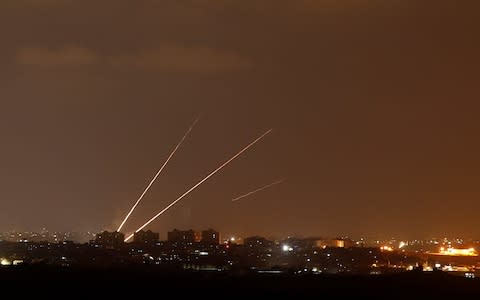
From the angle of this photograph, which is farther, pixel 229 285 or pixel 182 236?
pixel 182 236

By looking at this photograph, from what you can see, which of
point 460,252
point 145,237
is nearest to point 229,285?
point 145,237

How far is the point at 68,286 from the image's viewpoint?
117 ft

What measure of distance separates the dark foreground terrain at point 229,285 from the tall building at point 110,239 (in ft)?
169

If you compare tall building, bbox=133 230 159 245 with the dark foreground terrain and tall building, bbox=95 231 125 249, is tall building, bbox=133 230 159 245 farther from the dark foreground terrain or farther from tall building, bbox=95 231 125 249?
the dark foreground terrain

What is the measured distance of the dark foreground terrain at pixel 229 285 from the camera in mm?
34781

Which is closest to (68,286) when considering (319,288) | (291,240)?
(319,288)

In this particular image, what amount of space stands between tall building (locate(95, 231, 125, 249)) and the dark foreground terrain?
5158cm

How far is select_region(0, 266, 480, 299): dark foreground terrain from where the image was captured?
34781mm

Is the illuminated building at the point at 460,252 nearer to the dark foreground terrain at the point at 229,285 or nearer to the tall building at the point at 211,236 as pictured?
the tall building at the point at 211,236

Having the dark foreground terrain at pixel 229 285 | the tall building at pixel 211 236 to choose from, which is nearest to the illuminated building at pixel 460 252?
the tall building at pixel 211 236

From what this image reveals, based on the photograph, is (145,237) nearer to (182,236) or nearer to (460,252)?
(182,236)

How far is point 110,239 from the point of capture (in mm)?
99688

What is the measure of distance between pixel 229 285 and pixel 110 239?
204ft

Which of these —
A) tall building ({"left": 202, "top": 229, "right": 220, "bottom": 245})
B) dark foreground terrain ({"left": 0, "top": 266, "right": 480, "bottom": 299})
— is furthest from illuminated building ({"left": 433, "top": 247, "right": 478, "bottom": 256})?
dark foreground terrain ({"left": 0, "top": 266, "right": 480, "bottom": 299})
